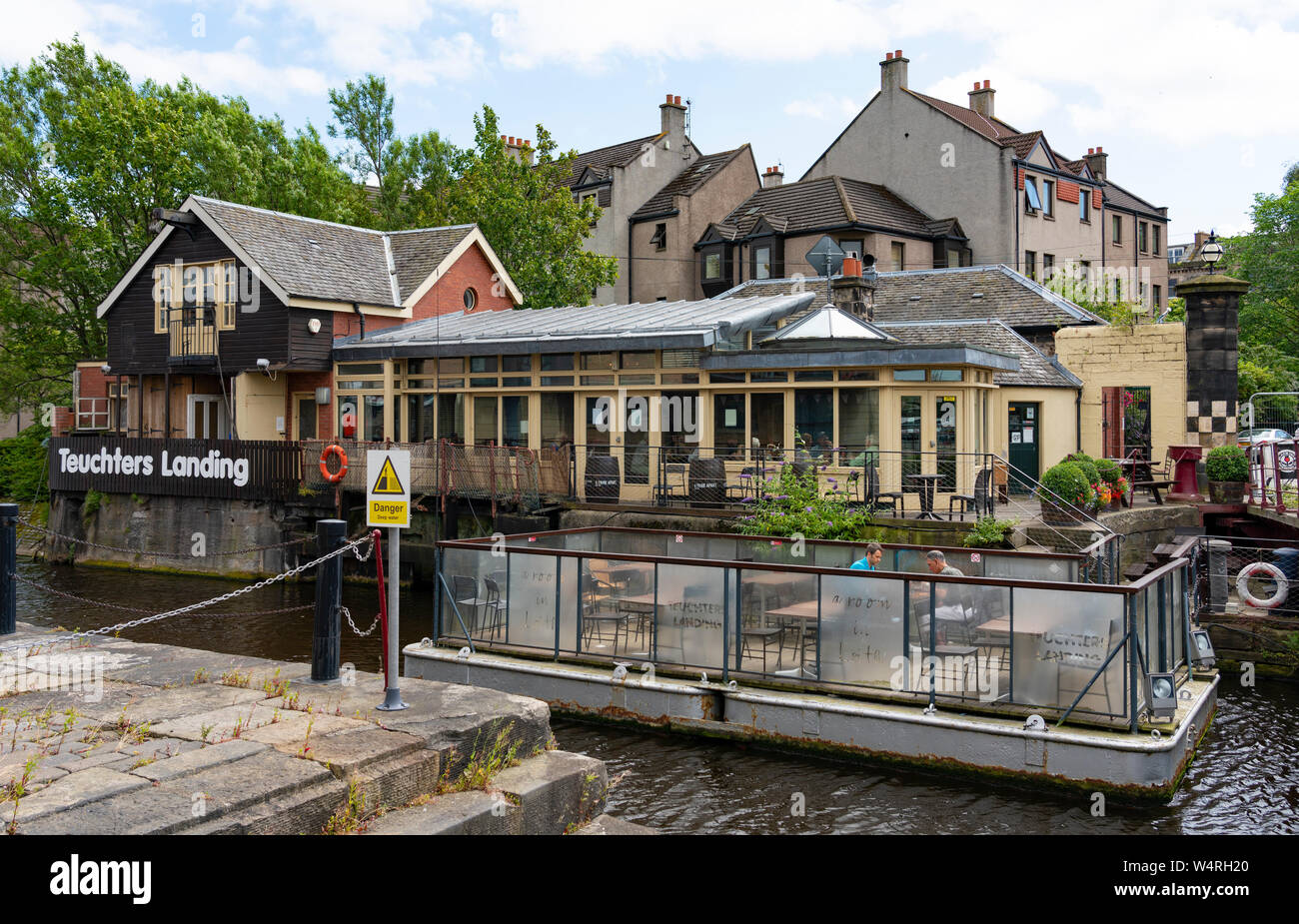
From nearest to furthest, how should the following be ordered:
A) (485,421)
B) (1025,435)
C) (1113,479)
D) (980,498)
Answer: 1. (980,498)
2. (1113,479)
3. (485,421)
4. (1025,435)

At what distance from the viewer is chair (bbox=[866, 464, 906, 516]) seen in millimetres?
18650

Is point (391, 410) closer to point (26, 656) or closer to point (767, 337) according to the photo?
point (767, 337)

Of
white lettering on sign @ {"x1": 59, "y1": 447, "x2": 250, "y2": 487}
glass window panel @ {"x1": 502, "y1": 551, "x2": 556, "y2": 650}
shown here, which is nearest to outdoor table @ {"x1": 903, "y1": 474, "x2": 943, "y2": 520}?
glass window panel @ {"x1": 502, "y1": 551, "x2": 556, "y2": 650}

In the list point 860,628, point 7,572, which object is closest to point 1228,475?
point 860,628

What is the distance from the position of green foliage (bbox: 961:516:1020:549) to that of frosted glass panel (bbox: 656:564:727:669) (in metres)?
5.54

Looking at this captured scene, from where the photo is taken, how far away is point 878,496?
18875 mm

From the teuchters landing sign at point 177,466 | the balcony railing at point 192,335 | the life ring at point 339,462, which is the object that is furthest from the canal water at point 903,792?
the balcony railing at point 192,335

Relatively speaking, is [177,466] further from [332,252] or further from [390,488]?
[390,488]

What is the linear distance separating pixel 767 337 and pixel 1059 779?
1444 cm

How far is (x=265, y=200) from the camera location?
40031 millimetres

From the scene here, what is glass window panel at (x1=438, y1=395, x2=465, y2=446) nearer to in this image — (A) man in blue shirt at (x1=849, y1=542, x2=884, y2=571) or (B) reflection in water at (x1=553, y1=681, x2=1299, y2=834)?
(B) reflection in water at (x1=553, y1=681, x2=1299, y2=834)

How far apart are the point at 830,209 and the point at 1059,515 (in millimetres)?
24264

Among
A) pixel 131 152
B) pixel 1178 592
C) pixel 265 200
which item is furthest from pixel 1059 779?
pixel 265 200

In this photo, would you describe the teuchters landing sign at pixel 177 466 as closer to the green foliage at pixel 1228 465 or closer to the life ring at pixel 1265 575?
the life ring at pixel 1265 575
